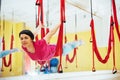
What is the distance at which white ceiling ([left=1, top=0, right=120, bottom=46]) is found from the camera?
1.51 meters

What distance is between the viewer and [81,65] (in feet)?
5.64

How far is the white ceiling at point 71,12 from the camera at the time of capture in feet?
4.94

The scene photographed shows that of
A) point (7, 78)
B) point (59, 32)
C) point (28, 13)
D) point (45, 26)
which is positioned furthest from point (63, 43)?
point (7, 78)

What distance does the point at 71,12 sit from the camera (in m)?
1.69

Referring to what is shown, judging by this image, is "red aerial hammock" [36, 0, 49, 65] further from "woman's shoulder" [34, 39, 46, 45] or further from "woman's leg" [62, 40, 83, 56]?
"woman's leg" [62, 40, 83, 56]

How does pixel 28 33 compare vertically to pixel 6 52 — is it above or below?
above

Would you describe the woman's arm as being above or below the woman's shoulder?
above

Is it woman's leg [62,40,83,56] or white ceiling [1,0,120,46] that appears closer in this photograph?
white ceiling [1,0,120,46]

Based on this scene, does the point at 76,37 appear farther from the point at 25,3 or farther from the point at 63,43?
the point at 25,3

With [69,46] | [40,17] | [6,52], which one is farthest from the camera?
[69,46]

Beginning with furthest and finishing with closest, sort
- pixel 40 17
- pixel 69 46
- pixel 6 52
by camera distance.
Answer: pixel 69 46 → pixel 40 17 → pixel 6 52

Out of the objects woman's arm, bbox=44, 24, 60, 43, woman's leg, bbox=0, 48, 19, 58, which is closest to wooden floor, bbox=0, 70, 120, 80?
woman's leg, bbox=0, 48, 19, 58

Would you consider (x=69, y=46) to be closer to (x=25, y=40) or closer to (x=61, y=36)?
(x=61, y=36)

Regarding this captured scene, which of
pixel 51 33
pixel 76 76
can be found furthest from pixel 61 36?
pixel 76 76
